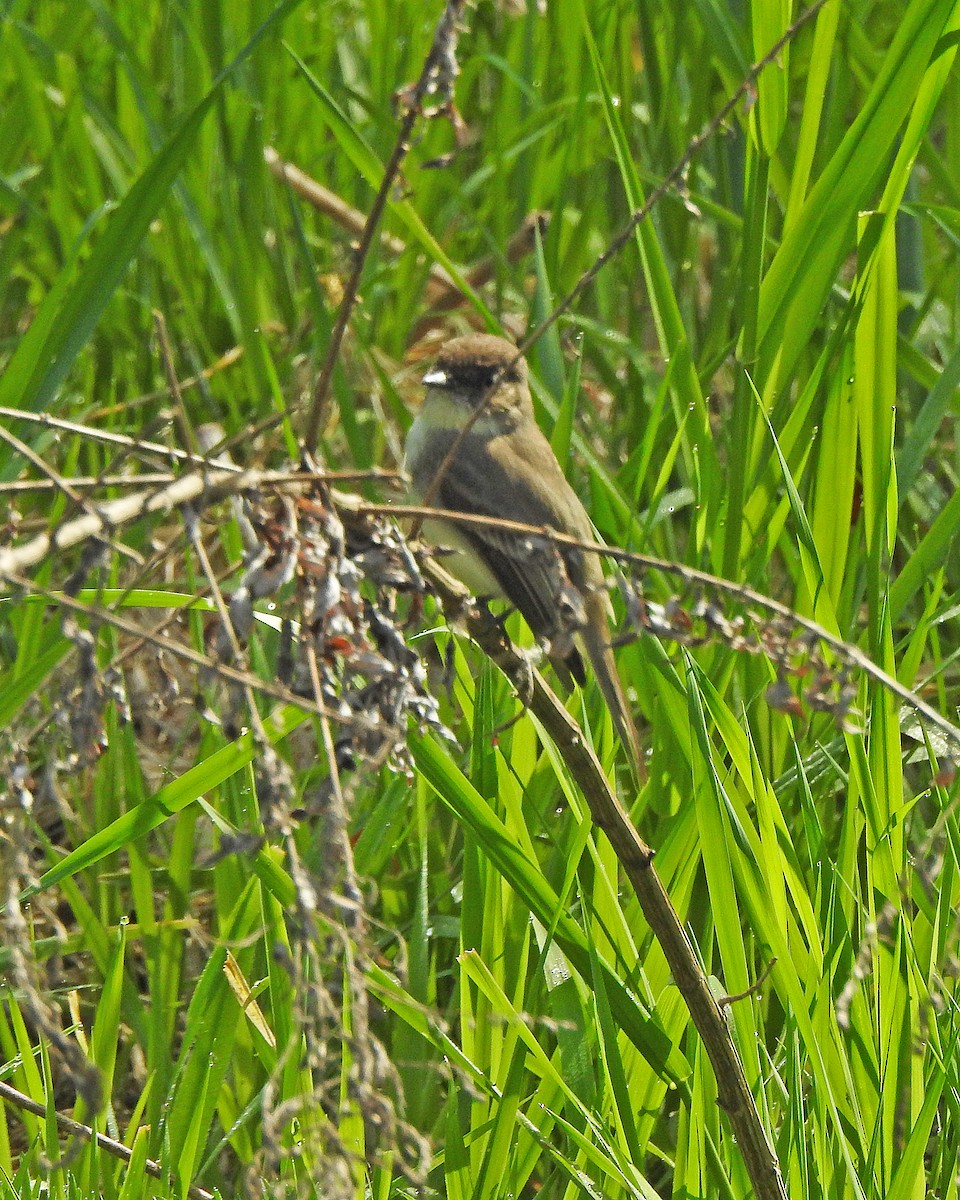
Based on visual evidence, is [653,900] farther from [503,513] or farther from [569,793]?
[503,513]

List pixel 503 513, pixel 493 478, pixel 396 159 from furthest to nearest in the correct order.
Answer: pixel 493 478 < pixel 503 513 < pixel 396 159

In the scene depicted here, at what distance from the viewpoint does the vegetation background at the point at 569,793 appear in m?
1.46

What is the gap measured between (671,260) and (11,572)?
9.09 ft

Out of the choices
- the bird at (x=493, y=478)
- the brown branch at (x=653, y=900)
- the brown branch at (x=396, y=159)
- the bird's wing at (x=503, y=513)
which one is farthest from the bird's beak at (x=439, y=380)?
the brown branch at (x=396, y=159)

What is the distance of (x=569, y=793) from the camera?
2072 millimetres

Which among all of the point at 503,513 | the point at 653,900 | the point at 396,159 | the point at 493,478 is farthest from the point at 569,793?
the point at 493,478

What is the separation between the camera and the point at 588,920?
2.03 metres

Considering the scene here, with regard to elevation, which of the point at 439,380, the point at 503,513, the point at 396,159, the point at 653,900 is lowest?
the point at 503,513

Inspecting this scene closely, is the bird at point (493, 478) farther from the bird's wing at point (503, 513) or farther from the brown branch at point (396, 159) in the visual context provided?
the brown branch at point (396, 159)

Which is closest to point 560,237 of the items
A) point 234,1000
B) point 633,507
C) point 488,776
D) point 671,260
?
point 671,260

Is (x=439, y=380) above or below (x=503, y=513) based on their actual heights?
above

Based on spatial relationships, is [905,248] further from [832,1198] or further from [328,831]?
[328,831]

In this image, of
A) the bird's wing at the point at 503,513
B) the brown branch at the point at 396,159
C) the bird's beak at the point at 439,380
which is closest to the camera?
the brown branch at the point at 396,159

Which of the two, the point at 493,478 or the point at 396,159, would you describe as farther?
the point at 493,478
